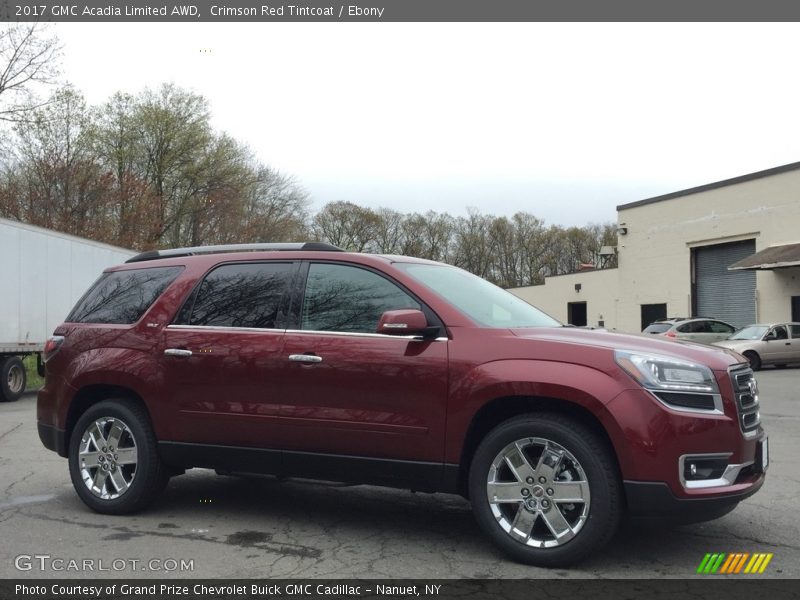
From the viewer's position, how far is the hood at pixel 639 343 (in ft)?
14.4

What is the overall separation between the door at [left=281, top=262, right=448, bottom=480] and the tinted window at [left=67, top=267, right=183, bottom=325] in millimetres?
1349

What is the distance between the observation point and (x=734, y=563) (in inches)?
176

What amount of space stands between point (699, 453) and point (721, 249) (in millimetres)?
29683

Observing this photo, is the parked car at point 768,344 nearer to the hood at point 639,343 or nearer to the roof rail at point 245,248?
the hood at point 639,343

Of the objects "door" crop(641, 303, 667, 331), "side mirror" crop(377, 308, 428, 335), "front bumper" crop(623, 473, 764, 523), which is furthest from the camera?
"door" crop(641, 303, 667, 331)

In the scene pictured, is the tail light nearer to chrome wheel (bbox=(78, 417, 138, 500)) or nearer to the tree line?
chrome wheel (bbox=(78, 417, 138, 500))

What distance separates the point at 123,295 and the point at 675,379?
13.3ft

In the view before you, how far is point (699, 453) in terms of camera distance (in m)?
4.17

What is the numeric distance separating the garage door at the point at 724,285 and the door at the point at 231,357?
2777 centimetres

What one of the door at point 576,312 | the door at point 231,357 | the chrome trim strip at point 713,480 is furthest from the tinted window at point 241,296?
the door at point 576,312

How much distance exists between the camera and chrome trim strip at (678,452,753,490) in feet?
13.6
